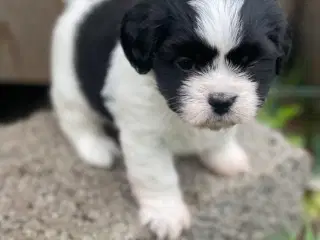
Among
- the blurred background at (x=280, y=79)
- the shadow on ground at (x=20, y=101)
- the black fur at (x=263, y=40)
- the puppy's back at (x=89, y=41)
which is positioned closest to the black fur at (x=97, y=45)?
the puppy's back at (x=89, y=41)

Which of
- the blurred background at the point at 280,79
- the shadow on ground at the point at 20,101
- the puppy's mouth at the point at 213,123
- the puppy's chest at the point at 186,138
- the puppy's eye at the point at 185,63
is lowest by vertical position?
the shadow on ground at the point at 20,101

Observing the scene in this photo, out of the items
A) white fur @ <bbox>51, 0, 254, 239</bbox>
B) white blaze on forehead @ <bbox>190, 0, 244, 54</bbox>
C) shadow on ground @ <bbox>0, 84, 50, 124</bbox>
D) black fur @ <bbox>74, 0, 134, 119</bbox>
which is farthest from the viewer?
shadow on ground @ <bbox>0, 84, 50, 124</bbox>

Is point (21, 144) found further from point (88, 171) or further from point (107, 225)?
point (107, 225)

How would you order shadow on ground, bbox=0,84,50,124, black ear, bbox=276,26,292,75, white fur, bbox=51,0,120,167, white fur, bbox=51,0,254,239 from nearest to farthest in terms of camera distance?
1. black ear, bbox=276,26,292,75
2. white fur, bbox=51,0,254,239
3. white fur, bbox=51,0,120,167
4. shadow on ground, bbox=0,84,50,124

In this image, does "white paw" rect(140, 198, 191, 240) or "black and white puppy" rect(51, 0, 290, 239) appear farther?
"white paw" rect(140, 198, 191, 240)

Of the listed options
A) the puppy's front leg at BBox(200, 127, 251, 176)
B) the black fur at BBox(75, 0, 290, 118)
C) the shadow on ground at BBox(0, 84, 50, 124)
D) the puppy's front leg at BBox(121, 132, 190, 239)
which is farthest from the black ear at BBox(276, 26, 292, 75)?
the shadow on ground at BBox(0, 84, 50, 124)

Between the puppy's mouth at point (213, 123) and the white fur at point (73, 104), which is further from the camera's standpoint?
the white fur at point (73, 104)

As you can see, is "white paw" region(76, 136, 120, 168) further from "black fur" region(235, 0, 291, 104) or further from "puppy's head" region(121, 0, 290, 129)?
"black fur" region(235, 0, 291, 104)

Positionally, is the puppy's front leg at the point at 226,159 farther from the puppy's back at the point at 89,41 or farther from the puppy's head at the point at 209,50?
the puppy's head at the point at 209,50
